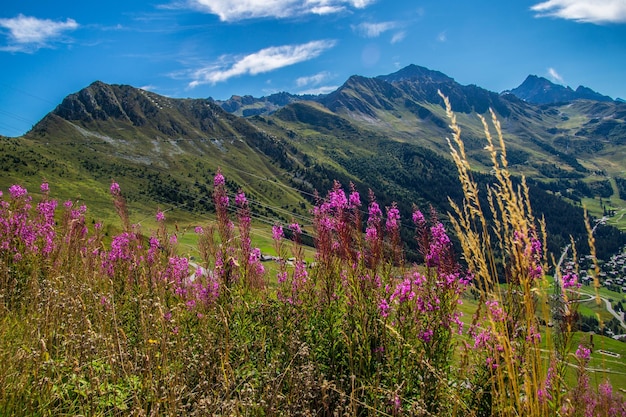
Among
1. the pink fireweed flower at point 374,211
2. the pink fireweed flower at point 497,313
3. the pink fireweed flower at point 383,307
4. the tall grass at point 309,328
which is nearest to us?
the pink fireweed flower at point 497,313

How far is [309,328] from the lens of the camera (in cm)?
582

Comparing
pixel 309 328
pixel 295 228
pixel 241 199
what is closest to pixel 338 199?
pixel 295 228

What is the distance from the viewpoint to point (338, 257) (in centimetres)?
613

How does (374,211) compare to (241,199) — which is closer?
(374,211)

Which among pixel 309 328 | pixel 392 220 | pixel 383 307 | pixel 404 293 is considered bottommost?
pixel 309 328

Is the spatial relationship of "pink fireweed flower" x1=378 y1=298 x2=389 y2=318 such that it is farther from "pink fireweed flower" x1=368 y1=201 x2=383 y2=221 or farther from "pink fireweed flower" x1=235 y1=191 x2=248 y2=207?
"pink fireweed flower" x1=235 y1=191 x2=248 y2=207

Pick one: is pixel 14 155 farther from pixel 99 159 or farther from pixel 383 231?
pixel 383 231

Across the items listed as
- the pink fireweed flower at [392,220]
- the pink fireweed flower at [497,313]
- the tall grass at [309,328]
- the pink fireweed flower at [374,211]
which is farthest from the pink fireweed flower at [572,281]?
the pink fireweed flower at [374,211]

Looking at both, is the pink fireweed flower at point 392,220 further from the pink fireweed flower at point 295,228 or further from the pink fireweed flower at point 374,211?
the pink fireweed flower at point 295,228

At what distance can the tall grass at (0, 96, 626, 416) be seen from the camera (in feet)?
10.9

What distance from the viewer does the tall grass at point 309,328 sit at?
131 inches

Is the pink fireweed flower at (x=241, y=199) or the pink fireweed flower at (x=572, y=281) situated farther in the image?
the pink fireweed flower at (x=241, y=199)

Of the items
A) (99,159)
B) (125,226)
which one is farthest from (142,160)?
(125,226)

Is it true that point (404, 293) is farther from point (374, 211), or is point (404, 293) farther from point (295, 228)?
point (295, 228)
